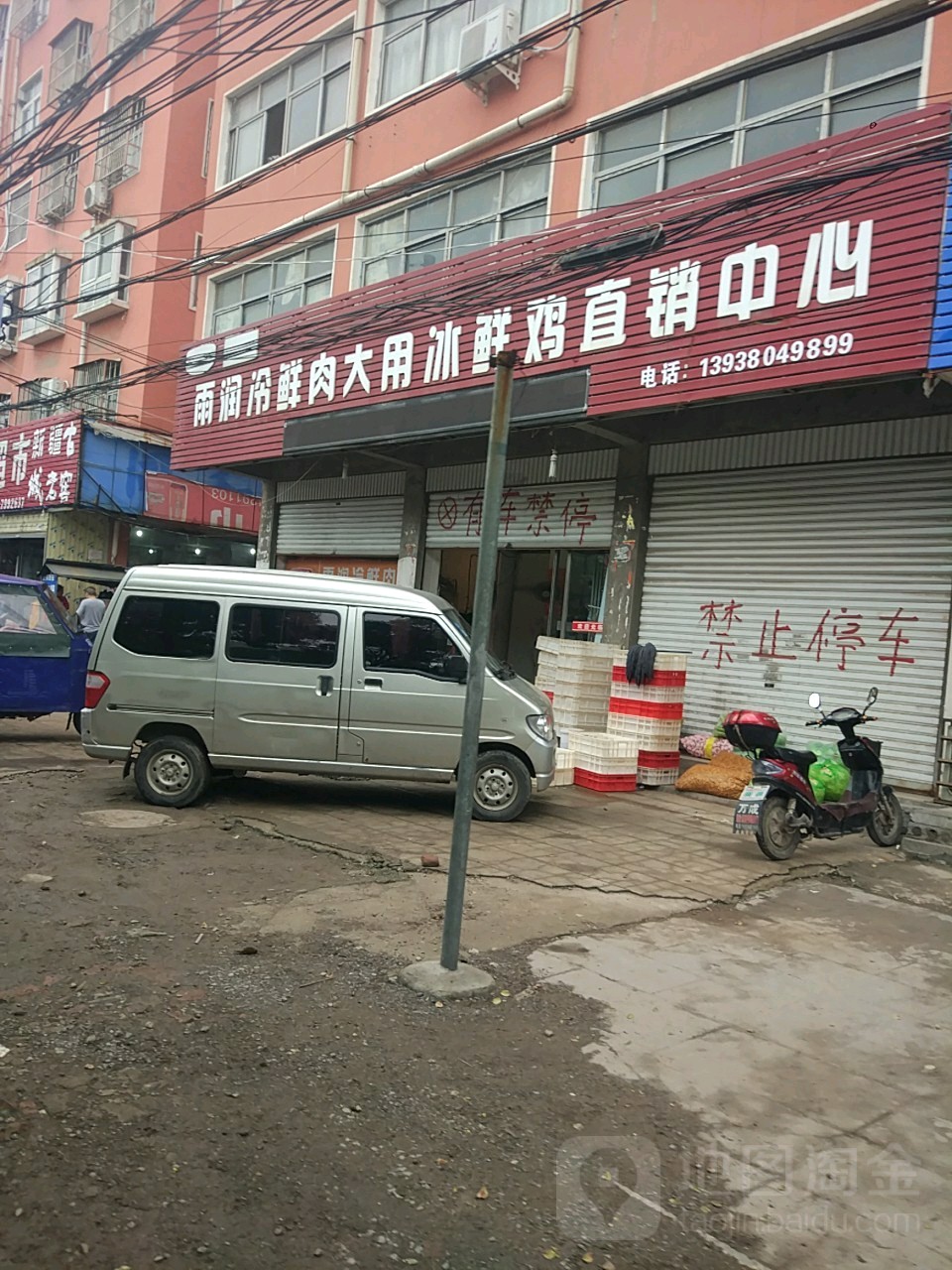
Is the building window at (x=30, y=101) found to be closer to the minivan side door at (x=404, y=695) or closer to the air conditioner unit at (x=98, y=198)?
the air conditioner unit at (x=98, y=198)

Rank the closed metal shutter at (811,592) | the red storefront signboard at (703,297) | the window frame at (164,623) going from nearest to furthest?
1. the red storefront signboard at (703,297)
2. the window frame at (164,623)
3. the closed metal shutter at (811,592)

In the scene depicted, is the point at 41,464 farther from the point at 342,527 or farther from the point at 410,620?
the point at 410,620

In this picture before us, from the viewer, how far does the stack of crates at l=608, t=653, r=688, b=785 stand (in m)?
10.3

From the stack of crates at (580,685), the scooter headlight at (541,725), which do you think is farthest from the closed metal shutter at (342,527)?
the scooter headlight at (541,725)

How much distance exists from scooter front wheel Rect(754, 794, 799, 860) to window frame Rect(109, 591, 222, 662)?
15.1ft

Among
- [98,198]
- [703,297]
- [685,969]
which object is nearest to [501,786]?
[685,969]

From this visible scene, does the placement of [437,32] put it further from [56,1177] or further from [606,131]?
[56,1177]

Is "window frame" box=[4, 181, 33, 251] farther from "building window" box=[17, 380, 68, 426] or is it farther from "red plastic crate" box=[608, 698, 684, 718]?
"red plastic crate" box=[608, 698, 684, 718]

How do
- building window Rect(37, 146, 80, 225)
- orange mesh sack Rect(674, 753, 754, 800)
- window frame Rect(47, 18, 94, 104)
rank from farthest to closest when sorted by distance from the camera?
building window Rect(37, 146, 80, 225) → window frame Rect(47, 18, 94, 104) → orange mesh sack Rect(674, 753, 754, 800)

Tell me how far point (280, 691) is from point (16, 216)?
91.0 feet

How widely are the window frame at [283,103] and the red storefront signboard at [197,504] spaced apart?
7.15 metres

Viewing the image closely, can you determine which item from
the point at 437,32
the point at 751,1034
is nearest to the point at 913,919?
the point at 751,1034

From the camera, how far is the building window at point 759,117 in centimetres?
894

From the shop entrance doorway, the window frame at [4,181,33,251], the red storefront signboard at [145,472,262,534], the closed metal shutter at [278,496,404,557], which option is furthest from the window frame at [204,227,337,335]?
the window frame at [4,181,33,251]
